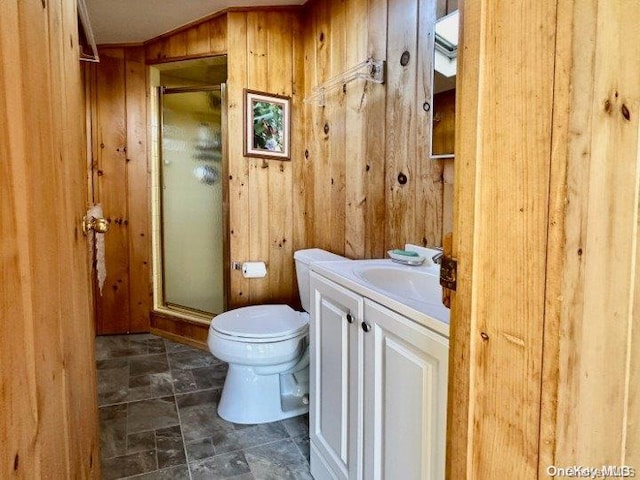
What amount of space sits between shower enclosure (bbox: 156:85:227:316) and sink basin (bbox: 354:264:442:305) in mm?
1800

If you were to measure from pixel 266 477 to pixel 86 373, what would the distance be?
94 cm

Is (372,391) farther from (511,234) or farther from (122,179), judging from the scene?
(122,179)

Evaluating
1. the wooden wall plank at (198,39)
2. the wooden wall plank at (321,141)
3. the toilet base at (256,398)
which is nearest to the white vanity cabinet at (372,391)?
the toilet base at (256,398)

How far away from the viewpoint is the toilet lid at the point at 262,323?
1.78 metres

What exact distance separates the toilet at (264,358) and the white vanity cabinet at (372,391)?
31cm

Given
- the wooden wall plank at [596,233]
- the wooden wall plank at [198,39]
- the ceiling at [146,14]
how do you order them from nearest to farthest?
the wooden wall plank at [596,233]
the ceiling at [146,14]
the wooden wall plank at [198,39]

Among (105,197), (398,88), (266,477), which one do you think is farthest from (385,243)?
(105,197)

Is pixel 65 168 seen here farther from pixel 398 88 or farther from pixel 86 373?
pixel 398 88

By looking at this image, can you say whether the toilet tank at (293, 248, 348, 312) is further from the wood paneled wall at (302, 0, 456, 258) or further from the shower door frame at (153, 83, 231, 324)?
the shower door frame at (153, 83, 231, 324)

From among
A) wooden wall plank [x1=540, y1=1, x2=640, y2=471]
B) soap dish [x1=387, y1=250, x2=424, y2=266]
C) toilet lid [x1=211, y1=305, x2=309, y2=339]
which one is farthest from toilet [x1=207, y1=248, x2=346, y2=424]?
wooden wall plank [x1=540, y1=1, x2=640, y2=471]

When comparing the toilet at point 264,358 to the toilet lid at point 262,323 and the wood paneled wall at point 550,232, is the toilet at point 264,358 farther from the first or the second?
the wood paneled wall at point 550,232

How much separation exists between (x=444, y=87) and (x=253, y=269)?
1.55 metres

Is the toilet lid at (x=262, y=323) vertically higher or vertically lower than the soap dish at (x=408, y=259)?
lower

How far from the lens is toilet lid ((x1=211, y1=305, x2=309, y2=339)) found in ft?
5.83
